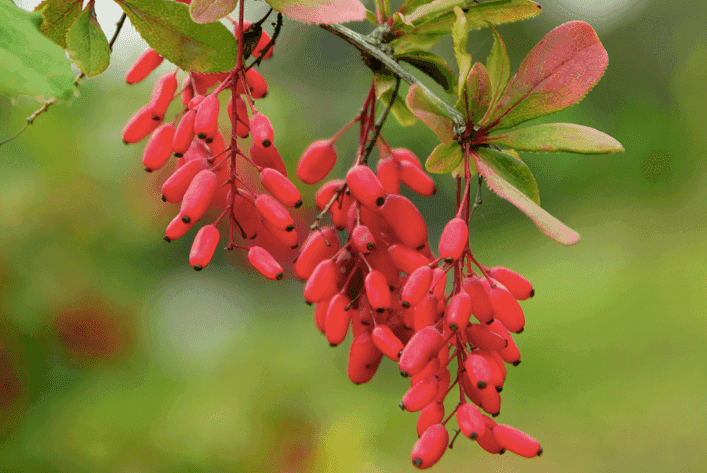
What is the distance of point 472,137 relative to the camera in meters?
0.35

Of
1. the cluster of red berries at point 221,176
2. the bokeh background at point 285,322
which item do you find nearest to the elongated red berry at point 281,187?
the cluster of red berries at point 221,176

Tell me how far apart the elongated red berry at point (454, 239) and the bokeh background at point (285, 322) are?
141cm

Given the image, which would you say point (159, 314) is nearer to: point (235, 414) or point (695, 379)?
point (235, 414)

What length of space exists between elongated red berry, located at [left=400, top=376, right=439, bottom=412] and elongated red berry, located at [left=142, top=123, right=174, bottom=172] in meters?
0.23

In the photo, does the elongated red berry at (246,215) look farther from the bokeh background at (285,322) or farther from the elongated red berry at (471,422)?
the bokeh background at (285,322)

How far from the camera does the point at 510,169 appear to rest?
0.35m

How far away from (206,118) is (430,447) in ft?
0.82

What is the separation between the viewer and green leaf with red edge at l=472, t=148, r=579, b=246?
293mm

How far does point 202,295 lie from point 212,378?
383mm

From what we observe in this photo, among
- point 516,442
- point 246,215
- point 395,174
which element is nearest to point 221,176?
point 246,215

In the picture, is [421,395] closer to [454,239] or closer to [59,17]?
[454,239]

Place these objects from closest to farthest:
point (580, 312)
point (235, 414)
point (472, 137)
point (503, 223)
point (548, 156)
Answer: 1. point (472, 137)
2. point (235, 414)
3. point (580, 312)
4. point (548, 156)
5. point (503, 223)

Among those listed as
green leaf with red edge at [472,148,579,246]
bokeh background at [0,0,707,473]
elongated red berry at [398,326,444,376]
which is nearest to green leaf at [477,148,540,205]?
green leaf with red edge at [472,148,579,246]

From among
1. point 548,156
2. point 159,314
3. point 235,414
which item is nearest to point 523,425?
point 235,414
